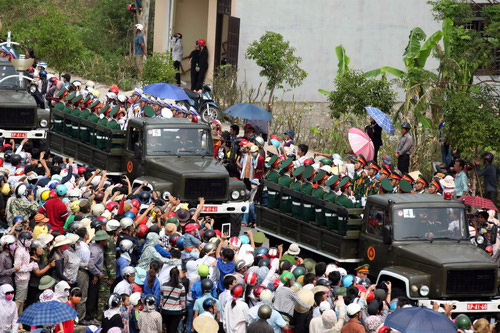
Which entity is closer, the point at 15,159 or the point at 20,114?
the point at 15,159

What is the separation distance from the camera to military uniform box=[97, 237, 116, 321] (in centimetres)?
1526

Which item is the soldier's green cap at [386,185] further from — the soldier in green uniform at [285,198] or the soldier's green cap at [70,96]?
the soldier's green cap at [70,96]

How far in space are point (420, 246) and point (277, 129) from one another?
44.6ft

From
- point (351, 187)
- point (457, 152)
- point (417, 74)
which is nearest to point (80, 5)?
point (417, 74)

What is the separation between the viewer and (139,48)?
3384cm

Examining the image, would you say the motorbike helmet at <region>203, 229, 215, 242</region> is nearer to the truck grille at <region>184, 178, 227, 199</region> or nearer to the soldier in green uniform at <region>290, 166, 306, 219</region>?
the soldier in green uniform at <region>290, 166, 306, 219</region>

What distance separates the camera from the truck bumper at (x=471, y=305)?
15320mm

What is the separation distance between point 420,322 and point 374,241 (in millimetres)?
4290

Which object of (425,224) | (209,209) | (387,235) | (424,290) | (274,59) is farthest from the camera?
(274,59)

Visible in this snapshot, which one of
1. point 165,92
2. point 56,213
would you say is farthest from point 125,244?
point 165,92

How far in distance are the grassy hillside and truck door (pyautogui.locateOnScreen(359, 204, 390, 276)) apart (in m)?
16.4

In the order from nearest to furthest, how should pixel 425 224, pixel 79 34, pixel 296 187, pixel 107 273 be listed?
pixel 107 273
pixel 425 224
pixel 296 187
pixel 79 34

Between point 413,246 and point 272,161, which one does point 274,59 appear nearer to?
point 272,161

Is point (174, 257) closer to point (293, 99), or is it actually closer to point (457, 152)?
point (457, 152)
